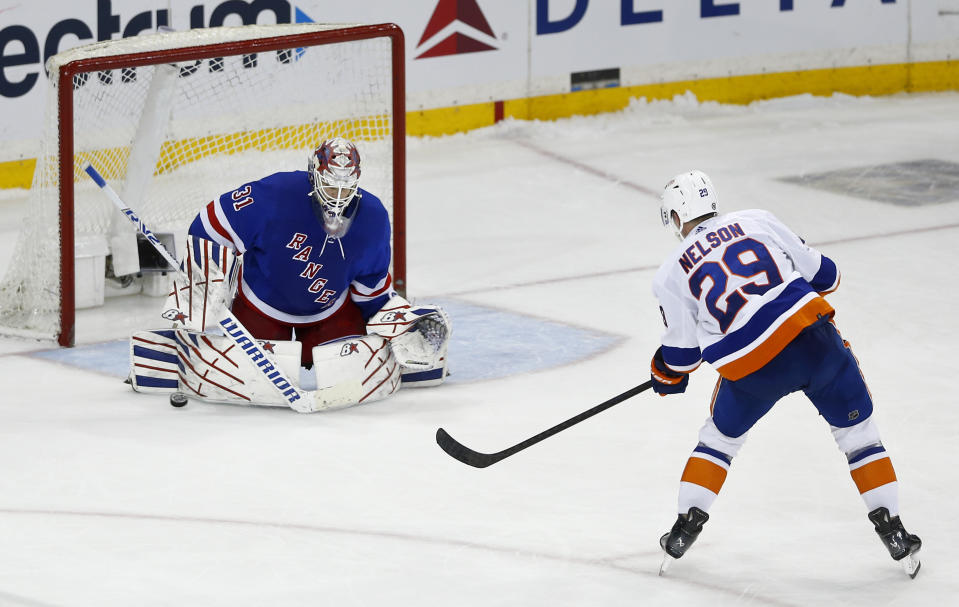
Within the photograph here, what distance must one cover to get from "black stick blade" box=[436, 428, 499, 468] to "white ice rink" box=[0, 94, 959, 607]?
74 millimetres

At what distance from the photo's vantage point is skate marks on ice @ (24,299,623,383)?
527 centimetres

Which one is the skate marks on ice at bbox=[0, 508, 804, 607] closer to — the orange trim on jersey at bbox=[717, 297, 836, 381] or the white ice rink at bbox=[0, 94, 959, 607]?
the white ice rink at bbox=[0, 94, 959, 607]

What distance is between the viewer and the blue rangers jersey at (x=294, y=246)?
482 cm

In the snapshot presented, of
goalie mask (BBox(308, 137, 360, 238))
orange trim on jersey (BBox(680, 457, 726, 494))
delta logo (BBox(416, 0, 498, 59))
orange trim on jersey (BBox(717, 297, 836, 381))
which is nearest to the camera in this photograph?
orange trim on jersey (BBox(717, 297, 836, 381))

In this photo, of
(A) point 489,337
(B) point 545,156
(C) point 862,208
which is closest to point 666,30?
(B) point 545,156

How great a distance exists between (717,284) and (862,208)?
4.22 m

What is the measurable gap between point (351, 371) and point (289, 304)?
0.30m

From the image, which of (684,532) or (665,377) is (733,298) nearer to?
(665,377)

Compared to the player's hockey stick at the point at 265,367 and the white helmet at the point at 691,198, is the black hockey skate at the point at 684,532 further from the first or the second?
the player's hockey stick at the point at 265,367

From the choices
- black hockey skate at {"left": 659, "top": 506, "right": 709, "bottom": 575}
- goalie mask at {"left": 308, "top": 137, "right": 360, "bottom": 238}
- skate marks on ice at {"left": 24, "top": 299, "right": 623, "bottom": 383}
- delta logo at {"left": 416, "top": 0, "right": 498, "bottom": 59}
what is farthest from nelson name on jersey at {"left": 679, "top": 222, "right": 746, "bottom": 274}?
delta logo at {"left": 416, "top": 0, "right": 498, "bottom": 59}

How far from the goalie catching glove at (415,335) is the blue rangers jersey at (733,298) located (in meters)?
1.50

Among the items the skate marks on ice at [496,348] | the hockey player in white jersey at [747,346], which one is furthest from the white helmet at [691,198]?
the skate marks on ice at [496,348]

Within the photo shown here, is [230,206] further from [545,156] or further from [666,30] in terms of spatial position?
[666,30]

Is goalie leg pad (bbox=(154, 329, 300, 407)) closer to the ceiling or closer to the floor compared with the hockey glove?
closer to the floor
